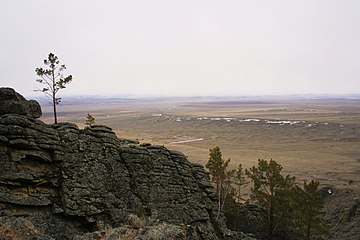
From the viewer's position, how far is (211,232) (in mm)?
26734

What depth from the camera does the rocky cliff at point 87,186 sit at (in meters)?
19.4

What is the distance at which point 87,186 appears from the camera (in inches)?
882

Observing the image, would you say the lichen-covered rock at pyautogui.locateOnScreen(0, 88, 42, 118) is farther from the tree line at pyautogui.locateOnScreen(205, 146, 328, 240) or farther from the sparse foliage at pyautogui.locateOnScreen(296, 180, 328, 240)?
the sparse foliage at pyautogui.locateOnScreen(296, 180, 328, 240)

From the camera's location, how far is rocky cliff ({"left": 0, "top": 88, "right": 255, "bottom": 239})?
19.4 meters

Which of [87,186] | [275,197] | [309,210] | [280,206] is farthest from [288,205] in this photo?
[87,186]

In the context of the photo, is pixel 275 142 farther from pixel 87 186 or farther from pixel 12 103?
pixel 12 103

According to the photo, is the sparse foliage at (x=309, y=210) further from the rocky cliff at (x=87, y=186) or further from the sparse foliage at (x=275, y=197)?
the rocky cliff at (x=87, y=186)

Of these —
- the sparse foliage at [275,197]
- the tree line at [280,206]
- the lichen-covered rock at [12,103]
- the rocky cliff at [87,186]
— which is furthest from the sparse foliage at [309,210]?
the lichen-covered rock at [12,103]

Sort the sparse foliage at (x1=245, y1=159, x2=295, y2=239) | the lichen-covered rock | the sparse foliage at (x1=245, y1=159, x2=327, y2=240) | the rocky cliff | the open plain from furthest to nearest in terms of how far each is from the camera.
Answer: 1. the open plain
2. the sparse foliage at (x1=245, y1=159, x2=295, y2=239)
3. the sparse foliage at (x1=245, y1=159, x2=327, y2=240)
4. the lichen-covered rock
5. the rocky cliff

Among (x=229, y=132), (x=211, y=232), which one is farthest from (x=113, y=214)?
(x=229, y=132)

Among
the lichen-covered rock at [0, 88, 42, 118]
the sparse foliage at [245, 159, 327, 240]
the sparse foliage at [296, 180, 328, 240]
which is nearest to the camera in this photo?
the lichen-covered rock at [0, 88, 42, 118]

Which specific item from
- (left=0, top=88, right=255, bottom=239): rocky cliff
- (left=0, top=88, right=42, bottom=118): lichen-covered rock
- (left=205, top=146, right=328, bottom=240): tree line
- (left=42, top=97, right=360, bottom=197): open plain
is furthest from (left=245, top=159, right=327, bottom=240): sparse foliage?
(left=42, top=97, right=360, bottom=197): open plain

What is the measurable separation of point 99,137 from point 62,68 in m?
12.0

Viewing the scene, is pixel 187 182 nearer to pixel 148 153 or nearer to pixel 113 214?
pixel 148 153
